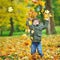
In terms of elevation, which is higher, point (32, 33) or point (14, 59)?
point (32, 33)

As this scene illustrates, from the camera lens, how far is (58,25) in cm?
7919

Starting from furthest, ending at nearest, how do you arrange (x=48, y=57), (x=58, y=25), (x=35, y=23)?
(x=58, y=25), (x=48, y=57), (x=35, y=23)

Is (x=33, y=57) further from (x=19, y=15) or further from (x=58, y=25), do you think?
(x=58, y=25)

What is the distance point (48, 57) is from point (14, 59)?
1.59 metres

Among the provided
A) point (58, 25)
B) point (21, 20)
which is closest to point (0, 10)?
point (21, 20)

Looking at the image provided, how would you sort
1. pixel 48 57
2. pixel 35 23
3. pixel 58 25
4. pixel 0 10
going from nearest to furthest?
pixel 35 23, pixel 48 57, pixel 0 10, pixel 58 25

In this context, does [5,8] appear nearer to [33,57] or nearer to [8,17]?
[8,17]

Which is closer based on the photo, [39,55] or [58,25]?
[39,55]

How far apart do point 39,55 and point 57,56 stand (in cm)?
98

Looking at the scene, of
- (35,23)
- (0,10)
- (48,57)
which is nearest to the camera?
(35,23)

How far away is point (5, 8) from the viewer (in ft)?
128

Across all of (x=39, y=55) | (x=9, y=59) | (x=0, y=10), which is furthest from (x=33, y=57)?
(x=0, y=10)

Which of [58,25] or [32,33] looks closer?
[32,33]

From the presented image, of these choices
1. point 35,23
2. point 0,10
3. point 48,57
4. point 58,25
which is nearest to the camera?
point 35,23
